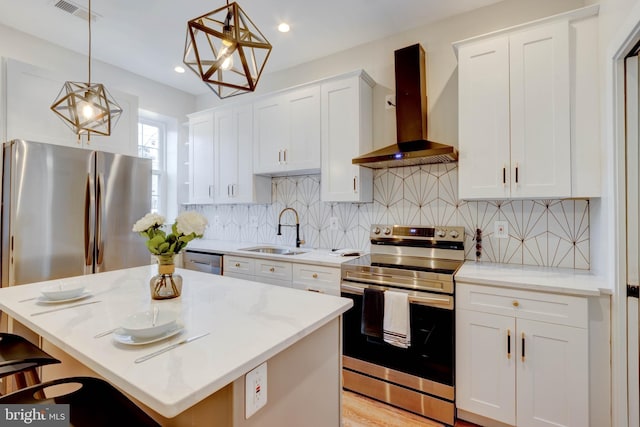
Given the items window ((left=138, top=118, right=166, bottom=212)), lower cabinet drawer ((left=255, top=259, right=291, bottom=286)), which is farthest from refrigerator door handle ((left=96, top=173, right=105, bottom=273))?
window ((left=138, top=118, right=166, bottom=212))

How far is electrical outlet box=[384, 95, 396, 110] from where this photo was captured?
2.90 meters

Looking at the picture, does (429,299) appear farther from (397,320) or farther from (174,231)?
(174,231)

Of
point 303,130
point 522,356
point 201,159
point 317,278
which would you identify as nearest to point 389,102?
point 303,130

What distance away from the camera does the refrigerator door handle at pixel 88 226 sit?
8.64ft

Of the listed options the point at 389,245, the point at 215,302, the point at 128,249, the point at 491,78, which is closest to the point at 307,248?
the point at 389,245

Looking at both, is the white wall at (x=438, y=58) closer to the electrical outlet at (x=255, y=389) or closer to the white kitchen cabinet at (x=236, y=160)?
the white kitchen cabinet at (x=236, y=160)

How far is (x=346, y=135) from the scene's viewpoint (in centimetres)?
282

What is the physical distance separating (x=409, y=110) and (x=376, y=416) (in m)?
2.25

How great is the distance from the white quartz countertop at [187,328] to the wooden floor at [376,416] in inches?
43.3

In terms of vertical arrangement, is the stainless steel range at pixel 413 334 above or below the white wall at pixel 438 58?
below

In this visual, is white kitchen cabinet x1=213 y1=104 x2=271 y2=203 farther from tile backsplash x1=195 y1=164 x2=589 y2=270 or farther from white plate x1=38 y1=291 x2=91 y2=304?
white plate x1=38 y1=291 x2=91 y2=304

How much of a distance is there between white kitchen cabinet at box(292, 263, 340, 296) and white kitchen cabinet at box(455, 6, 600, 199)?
115 cm

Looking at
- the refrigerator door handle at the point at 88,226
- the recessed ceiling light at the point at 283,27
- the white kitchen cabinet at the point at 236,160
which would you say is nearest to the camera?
the refrigerator door handle at the point at 88,226

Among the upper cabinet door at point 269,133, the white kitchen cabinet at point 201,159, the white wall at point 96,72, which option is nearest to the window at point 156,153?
the white wall at point 96,72
